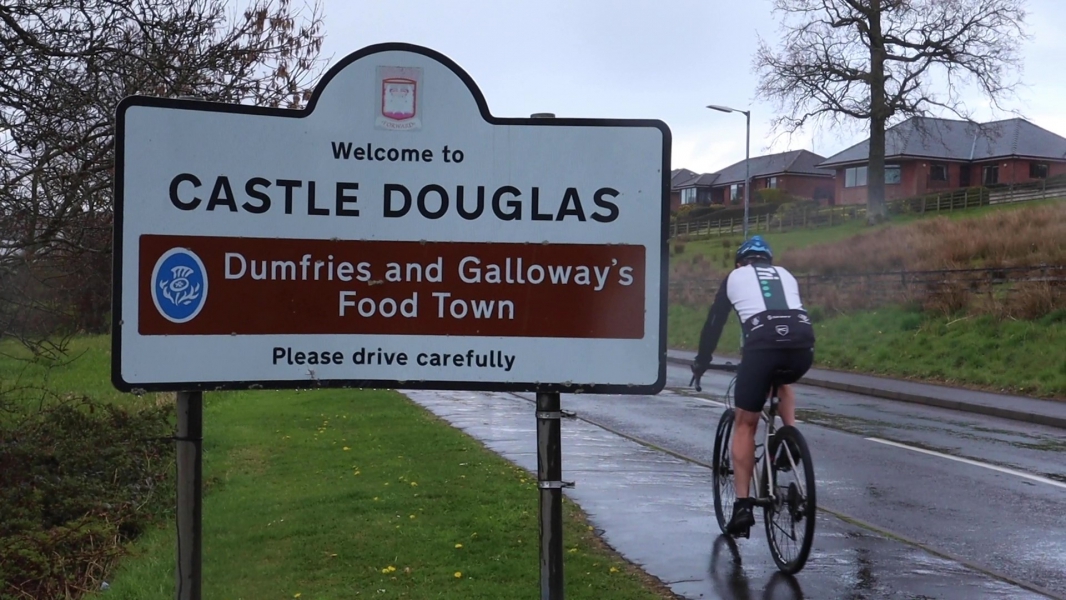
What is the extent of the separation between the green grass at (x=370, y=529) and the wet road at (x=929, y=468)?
1.59 m

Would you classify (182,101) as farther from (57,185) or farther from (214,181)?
(57,185)

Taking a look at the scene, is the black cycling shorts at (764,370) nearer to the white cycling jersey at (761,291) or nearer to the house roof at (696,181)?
the white cycling jersey at (761,291)

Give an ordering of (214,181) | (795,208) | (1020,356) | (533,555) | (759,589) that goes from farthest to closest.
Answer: (795,208) → (1020,356) → (533,555) → (759,589) → (214,181)

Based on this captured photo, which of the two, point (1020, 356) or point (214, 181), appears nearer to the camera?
point (214, 181)

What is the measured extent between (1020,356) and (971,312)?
12.7 ft

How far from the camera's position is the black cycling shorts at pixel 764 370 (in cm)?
589

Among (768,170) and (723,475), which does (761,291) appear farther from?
(768,170)

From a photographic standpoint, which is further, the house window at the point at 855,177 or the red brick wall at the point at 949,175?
the house window at the point at 855,177

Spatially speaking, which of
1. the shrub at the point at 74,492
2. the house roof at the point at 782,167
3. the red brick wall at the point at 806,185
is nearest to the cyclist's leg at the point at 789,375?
the shrub at the point at 74,492

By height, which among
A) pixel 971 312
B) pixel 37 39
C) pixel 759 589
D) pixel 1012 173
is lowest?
pixel 759 589

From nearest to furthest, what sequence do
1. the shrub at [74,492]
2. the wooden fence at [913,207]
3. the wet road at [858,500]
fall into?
the wet road at [858,500] < the shrub at [74,492] < the wooden fence at [913,207]

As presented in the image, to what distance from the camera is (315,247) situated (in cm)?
319

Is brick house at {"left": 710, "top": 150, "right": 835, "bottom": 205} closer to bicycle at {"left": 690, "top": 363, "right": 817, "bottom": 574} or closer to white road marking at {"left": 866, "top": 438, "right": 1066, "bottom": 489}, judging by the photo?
white road marking at {"left": 866, "top": 438, "right": 1066, "bottom": 489}

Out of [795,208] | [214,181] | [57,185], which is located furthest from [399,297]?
[795,208]
